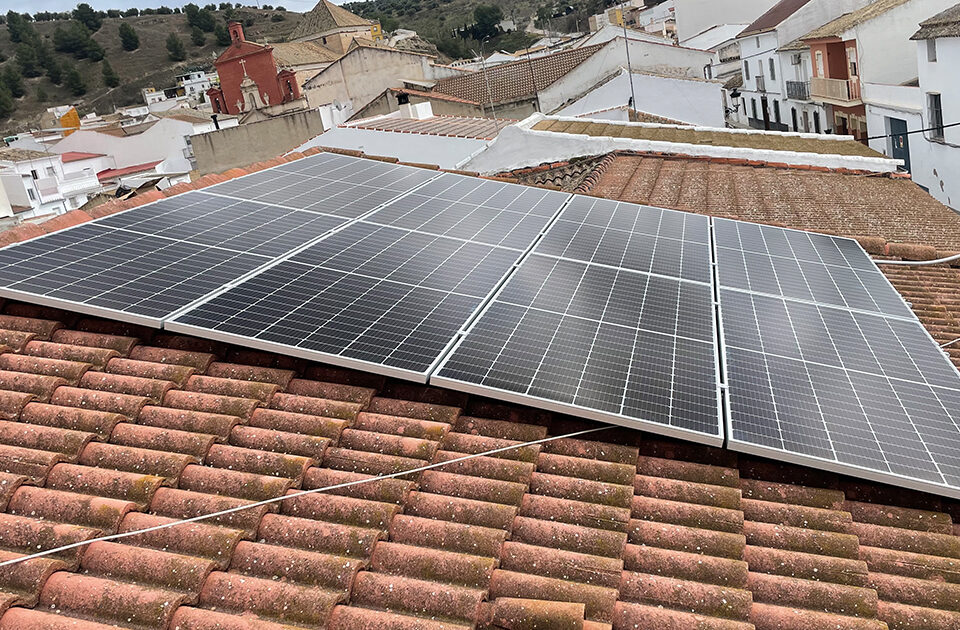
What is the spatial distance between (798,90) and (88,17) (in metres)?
158

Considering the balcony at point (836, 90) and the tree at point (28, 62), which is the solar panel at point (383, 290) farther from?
the tree at point (28, 62)

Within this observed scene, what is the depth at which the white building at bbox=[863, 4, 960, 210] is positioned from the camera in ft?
101

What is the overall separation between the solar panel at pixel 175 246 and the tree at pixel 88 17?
174 m

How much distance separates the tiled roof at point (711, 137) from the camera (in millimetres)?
21031

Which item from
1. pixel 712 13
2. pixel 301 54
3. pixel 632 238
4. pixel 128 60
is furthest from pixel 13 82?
pixel 632 238

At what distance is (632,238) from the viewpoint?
8938 millimetres

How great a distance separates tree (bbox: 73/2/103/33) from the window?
16425cm

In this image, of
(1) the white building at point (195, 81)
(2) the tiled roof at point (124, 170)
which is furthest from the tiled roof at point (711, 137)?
(1) the white building at point (195, 81)

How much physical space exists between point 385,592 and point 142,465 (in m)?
1.93

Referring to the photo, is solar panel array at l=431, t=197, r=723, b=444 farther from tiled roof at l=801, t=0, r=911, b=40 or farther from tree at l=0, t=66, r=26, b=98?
tree at l=0, t=66, r=26, b=98

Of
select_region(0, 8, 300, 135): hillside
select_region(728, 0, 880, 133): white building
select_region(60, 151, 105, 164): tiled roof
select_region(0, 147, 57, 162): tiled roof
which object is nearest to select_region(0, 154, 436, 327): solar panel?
select_region(728, 0, 880, 133): white building

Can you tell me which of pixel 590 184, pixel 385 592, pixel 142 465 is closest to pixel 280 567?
pixel 385 592

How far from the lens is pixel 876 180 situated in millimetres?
17891

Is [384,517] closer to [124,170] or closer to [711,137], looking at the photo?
[711,137]
